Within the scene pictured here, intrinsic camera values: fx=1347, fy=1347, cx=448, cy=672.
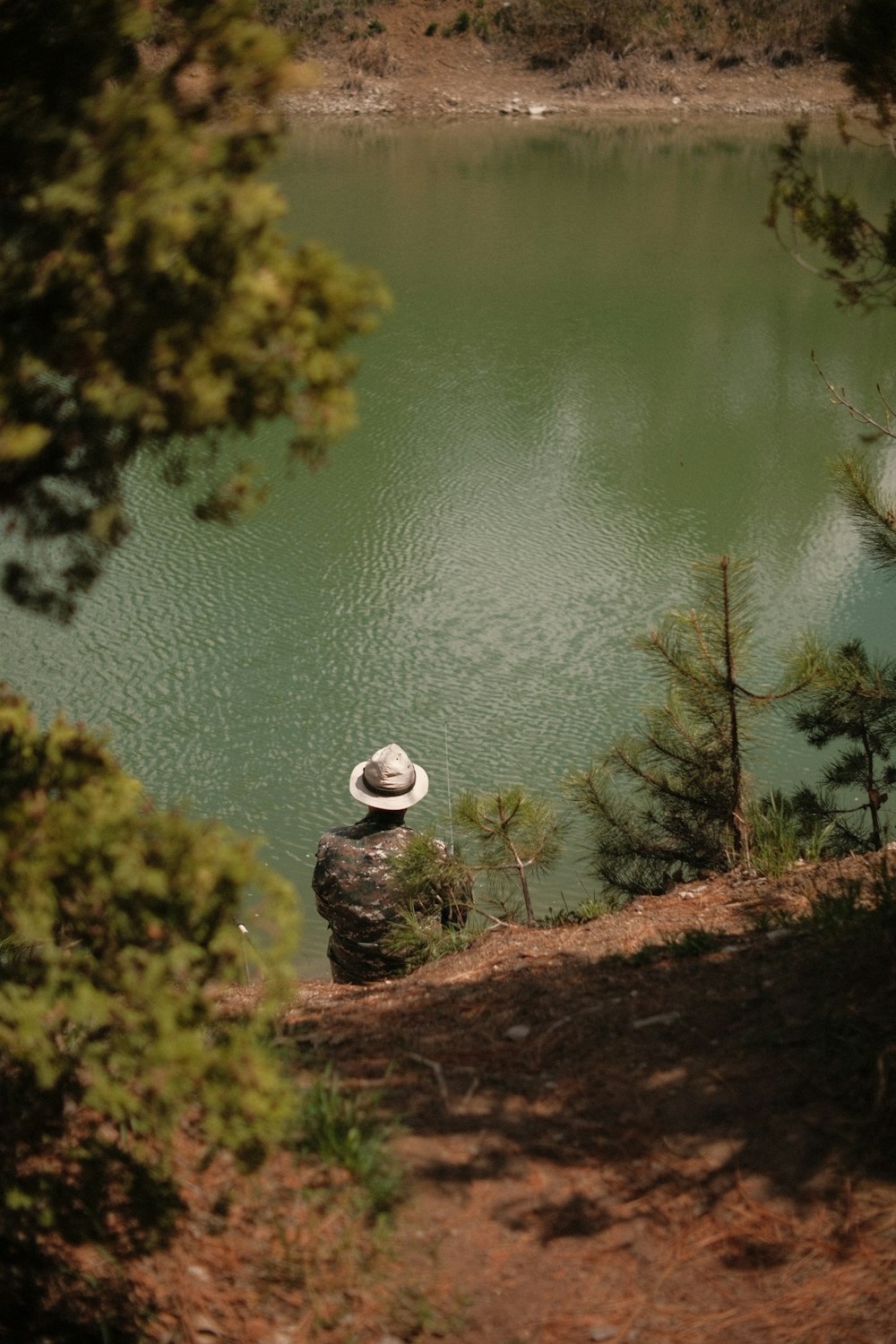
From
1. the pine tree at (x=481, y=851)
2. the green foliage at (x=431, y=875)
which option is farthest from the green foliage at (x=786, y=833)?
the green foliage at (x=431, y=875)

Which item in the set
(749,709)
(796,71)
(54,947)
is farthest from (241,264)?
(796,71)

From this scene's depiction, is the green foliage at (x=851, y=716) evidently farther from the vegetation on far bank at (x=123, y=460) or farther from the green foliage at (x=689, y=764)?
the vegetation on far bank at (x=123, y=460)

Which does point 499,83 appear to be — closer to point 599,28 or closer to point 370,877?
point 599,28

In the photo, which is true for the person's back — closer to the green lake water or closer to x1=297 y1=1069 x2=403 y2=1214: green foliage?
the green lake water

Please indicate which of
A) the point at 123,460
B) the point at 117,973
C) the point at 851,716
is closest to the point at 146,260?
the point at 123,460

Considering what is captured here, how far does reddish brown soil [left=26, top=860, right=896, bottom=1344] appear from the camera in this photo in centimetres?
199

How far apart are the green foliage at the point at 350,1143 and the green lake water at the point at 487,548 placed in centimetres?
104

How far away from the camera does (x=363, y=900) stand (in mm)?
4066

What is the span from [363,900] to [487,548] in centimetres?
445

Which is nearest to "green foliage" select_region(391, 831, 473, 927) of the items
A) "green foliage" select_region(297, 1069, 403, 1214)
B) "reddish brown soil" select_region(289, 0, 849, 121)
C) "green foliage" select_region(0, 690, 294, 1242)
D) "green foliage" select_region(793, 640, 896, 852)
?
"green foliage" select_region(793, 640, 896, 852)

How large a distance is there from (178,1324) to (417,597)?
5.82 m

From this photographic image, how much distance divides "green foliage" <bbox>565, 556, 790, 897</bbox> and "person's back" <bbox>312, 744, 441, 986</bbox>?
24.2 inches

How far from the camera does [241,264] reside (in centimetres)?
164

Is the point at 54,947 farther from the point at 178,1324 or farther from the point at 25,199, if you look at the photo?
the point at 25,199
